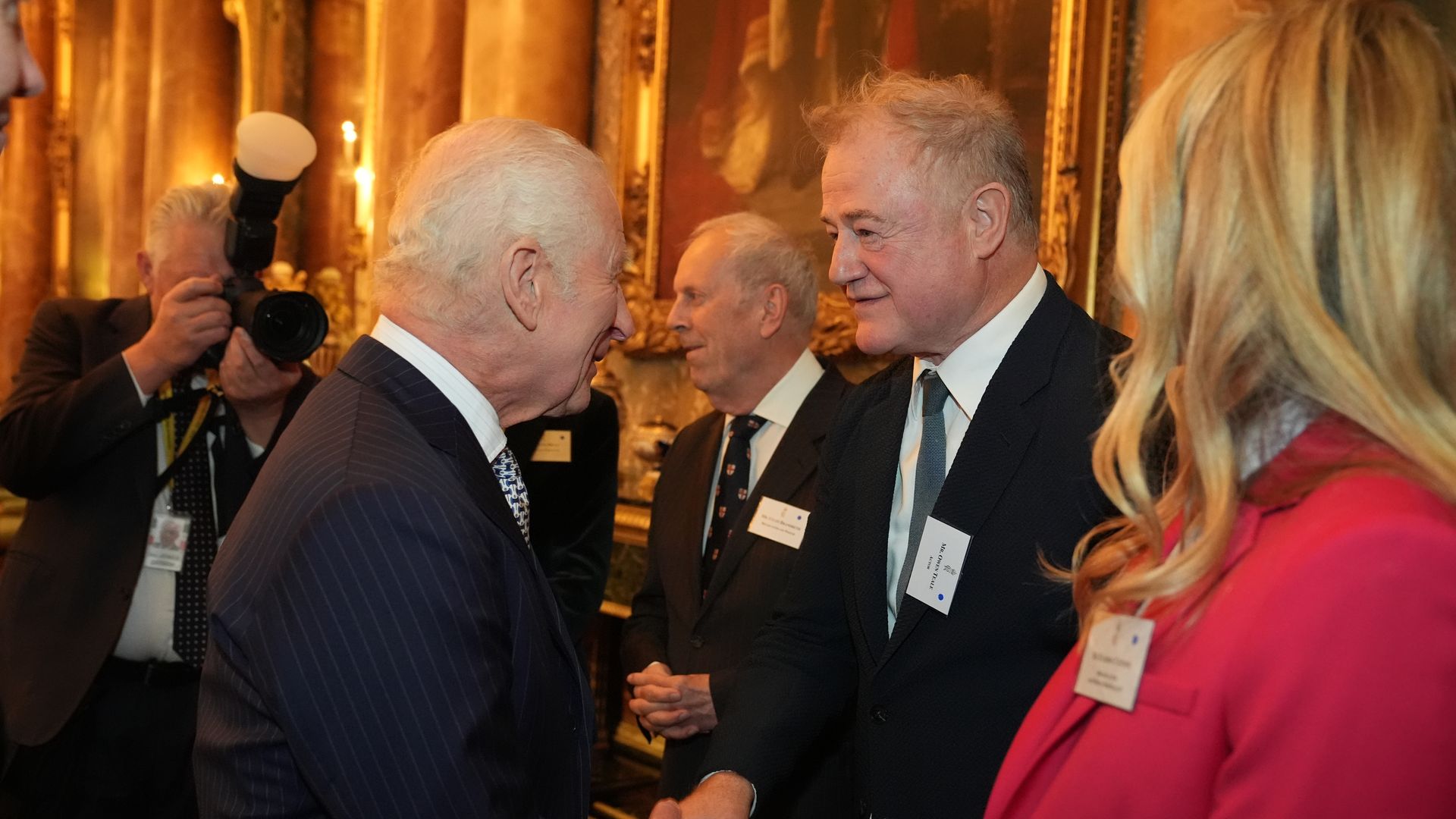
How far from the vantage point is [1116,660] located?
109 cm

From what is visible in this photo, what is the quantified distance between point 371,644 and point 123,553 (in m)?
Answer: 1.86

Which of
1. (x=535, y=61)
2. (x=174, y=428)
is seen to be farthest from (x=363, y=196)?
(x=174, y=428)

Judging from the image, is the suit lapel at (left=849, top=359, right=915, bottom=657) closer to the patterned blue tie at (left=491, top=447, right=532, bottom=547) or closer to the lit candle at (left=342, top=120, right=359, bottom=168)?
the patterned blue tie at (left=491, top=447, right=532, bottom=547)

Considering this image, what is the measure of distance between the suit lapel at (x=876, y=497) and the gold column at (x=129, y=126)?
28.9ft

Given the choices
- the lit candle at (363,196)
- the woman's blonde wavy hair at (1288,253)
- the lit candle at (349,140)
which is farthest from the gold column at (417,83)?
the woman's blonde wavy hair at (1288,253)

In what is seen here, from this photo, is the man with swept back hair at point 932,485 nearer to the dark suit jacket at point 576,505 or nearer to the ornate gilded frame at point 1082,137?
the dark suit jacket at point 576,505

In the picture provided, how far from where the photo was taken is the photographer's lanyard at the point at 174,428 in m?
2.93

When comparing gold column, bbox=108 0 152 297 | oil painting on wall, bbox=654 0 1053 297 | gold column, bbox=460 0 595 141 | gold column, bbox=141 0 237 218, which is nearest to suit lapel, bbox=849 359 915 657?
oil painting on wall, bbox=654 0 1053 297

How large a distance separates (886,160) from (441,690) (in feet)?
4.32

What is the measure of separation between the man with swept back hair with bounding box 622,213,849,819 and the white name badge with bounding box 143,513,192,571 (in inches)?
47.6

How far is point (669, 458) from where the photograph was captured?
351 cm

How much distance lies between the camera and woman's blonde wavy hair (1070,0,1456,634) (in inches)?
38.4

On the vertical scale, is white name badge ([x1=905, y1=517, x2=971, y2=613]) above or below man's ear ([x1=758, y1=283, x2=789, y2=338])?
below

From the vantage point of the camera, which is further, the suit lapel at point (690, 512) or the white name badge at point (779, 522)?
the suit lapel at point (690, 512)
